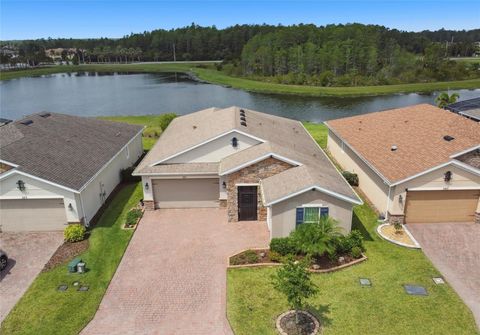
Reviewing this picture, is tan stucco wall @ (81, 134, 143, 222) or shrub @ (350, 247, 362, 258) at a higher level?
tan stucco wall @ (81, 134, 143, 222)

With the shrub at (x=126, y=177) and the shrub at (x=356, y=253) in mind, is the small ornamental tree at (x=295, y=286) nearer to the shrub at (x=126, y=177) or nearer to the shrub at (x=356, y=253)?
the shrub at (x=356, y=253)

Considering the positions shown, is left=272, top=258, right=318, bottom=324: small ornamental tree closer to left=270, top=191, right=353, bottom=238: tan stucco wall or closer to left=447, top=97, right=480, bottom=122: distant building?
left=270, top=191, right=353, bottom=238: tan stucco wall

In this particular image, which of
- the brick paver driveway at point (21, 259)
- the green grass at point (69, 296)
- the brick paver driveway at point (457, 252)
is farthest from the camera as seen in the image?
the brick paver driveway at point (21, 259)

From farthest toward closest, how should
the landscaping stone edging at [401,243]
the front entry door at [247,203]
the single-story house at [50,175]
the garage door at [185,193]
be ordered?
the garage door at [185,193], the front entry door at [247,203], the single-story house at [50,175], the landscaping stone edging at [401,243]

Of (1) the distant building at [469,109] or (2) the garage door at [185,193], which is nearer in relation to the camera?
(2) the garage door at [185,193]

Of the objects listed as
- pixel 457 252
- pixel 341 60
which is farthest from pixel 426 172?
pixel 341 60

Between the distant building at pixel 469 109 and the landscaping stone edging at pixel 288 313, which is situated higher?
the distant building at pixel 469 109

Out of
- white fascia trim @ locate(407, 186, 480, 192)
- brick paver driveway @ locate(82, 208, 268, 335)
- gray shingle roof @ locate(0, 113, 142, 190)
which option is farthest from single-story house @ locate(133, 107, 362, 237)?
white fascia trim @ locate(407, 186, 480, 192)

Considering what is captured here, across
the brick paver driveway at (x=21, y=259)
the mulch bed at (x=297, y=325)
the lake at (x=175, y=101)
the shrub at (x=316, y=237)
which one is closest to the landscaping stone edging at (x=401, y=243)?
the shrub at (x=316, y=237)
